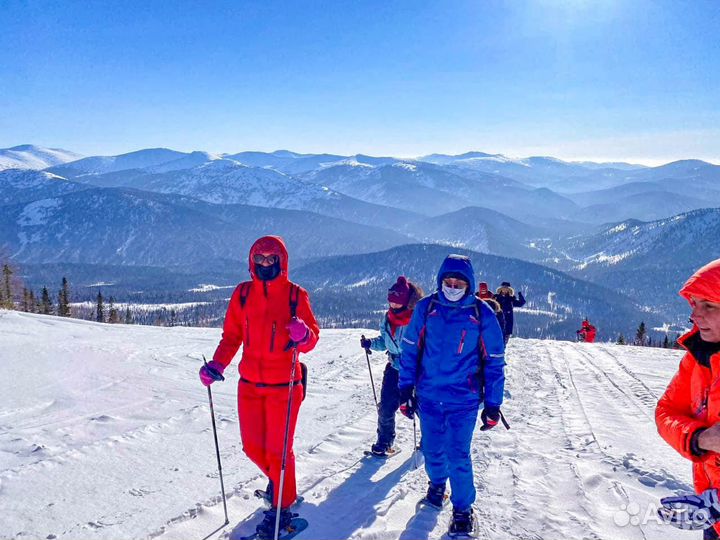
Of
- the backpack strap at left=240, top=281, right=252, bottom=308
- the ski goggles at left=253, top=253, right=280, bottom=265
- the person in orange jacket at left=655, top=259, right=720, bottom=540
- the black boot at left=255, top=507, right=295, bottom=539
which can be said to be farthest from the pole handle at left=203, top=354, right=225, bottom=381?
the person in orange jacket at left=655, top=259, right=720, bottom=540

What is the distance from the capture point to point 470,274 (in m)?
4.83

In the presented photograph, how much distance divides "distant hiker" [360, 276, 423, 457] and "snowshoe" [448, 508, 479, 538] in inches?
81.6

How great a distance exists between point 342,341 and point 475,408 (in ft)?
46.6

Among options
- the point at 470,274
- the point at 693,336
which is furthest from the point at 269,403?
the point at 693,336

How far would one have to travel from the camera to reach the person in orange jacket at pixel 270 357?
4680mm

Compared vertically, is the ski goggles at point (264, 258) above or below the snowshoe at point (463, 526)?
above

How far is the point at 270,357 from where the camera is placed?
185 inches

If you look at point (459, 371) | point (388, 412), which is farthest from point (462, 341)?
point (388, 412)

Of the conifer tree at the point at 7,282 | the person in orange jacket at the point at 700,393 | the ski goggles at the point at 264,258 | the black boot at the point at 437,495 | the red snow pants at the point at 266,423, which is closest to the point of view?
the person in orange jacket at the point at 700,393

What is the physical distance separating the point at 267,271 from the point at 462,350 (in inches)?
85.6

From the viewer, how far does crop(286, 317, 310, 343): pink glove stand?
4516mm

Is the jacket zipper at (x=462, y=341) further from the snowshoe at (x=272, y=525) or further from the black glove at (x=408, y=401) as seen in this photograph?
the snowshoe at (x=272, y=525)

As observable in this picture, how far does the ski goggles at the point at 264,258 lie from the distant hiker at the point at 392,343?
2263 mm

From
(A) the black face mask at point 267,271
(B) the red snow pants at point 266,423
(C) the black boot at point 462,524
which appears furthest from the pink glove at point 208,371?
(C) the black boot at point 462,524
